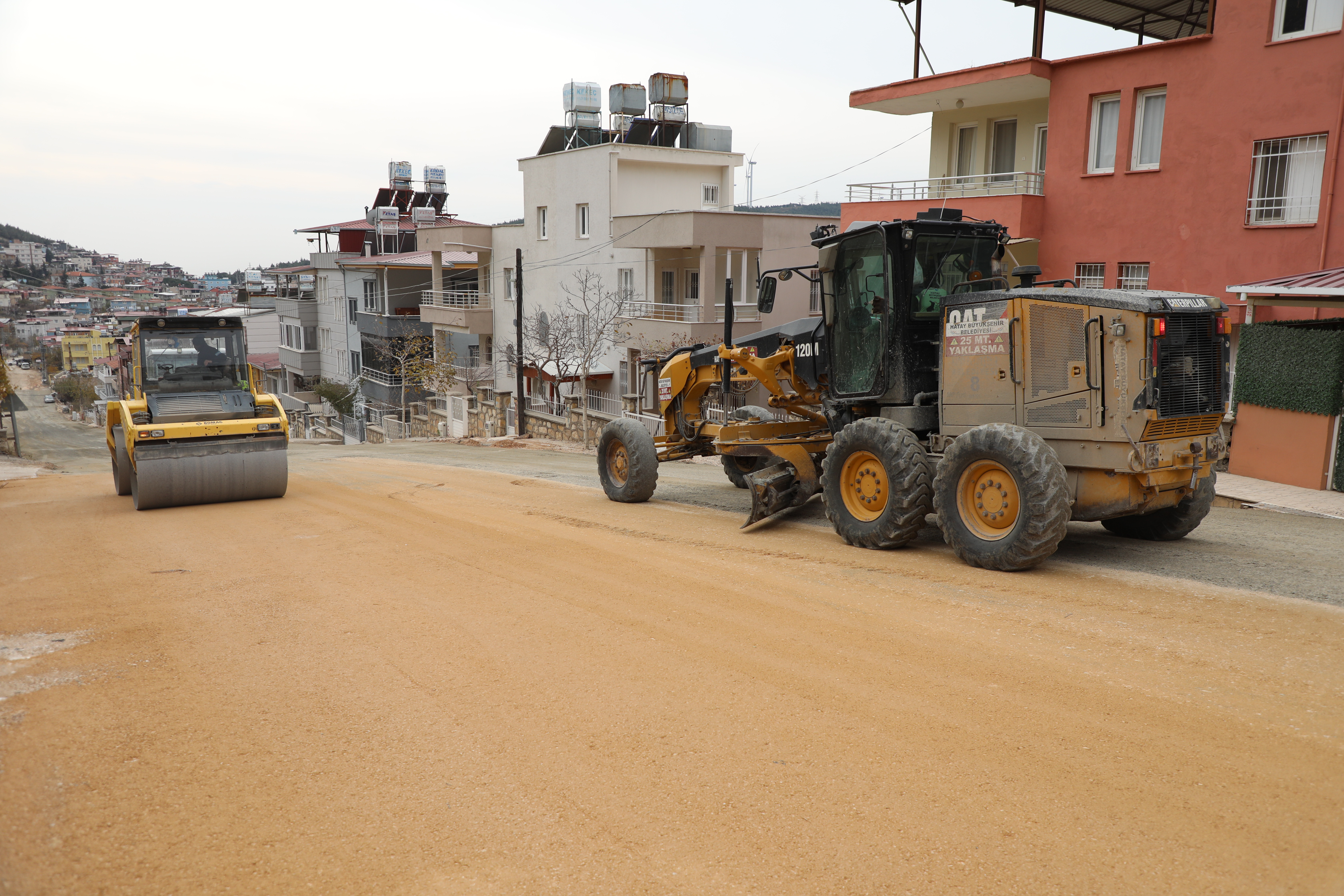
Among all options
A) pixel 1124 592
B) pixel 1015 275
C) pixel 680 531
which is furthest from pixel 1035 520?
pixel 680 531

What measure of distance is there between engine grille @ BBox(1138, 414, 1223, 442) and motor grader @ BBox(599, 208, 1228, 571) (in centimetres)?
2

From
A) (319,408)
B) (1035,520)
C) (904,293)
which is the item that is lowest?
(319,408)

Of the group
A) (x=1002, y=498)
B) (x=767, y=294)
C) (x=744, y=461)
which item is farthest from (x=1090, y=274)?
(x=1002, y=498)

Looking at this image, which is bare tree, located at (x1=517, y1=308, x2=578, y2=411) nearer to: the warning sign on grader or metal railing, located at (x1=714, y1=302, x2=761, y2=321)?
metal railing, located at (x1=714, y1=302, x2=761, y2=321)

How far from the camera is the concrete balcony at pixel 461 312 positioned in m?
41.7

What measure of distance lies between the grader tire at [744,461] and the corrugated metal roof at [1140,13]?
566 inches

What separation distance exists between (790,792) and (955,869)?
852 mm

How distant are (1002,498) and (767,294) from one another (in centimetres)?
370

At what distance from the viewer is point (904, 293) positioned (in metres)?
9.41

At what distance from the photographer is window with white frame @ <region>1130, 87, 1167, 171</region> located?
59.0 ft

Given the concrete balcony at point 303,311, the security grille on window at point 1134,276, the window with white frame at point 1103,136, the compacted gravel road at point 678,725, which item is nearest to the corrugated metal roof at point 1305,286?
the security grille on window at point 1134,276

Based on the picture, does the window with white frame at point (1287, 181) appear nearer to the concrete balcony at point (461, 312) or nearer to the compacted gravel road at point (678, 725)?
the compacted gravel road at point (678, 725)

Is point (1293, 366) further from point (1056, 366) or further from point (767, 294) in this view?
point (767, 294)

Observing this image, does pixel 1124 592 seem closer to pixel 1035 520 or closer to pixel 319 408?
pixel 1035 520
